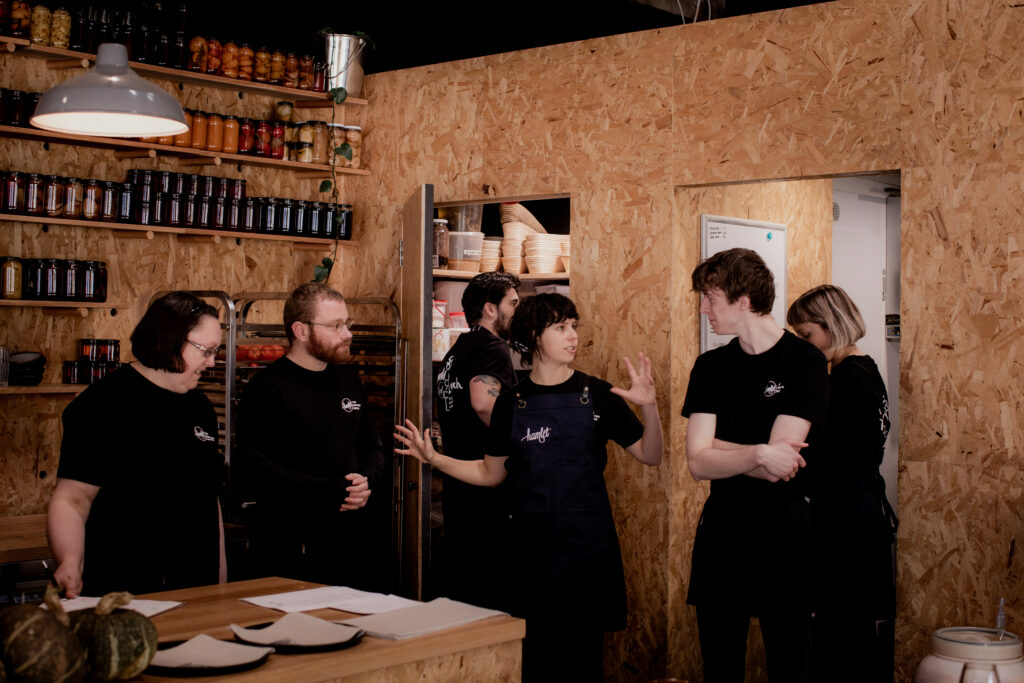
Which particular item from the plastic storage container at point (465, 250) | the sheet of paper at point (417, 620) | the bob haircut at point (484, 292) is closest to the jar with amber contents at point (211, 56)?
the plastic storage container at point (465, 250)

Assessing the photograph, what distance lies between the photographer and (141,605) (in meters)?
2.55

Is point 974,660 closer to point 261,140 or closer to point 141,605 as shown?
point 141,605

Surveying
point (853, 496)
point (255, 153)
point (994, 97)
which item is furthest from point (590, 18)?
point (853, 496)

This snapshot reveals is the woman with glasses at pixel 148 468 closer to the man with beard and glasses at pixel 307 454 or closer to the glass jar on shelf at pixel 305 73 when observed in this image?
the man with beard and glasses at pixel 307 454

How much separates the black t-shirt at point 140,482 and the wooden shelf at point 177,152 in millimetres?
2092

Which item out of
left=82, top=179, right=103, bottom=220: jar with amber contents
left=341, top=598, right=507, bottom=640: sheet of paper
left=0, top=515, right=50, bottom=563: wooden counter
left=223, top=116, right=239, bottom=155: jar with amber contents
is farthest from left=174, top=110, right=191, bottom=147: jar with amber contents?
left=341, top=598, right=507, bottom=640: sheet of paper

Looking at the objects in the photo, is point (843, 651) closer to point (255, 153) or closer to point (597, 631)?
point (597, 631)

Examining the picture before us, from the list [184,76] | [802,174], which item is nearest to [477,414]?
[802,174]

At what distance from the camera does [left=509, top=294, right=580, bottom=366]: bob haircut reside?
3.55 metres

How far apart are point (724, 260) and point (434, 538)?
2783 millimetres

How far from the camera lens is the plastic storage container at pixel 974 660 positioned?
10.7 ft

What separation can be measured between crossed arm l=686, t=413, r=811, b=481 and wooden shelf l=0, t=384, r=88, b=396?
288 centimetres

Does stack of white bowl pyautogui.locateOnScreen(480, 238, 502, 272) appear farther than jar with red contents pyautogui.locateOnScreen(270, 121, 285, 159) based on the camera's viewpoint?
Yes

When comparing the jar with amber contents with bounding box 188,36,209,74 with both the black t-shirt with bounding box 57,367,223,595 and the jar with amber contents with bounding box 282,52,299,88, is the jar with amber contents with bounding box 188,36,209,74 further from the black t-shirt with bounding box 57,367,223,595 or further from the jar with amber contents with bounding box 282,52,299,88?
the black t-shirt with bounding box 57,367,223,595
